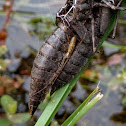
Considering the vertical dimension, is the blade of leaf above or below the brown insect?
below

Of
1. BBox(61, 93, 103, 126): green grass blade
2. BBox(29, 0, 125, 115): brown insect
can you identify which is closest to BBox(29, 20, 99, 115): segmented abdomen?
BBox(29, 0, 125, 115): brown insect

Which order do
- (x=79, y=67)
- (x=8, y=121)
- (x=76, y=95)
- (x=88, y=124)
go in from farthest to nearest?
(x=76, y=95), (x=88, y=124), (x=8, y=121), (x=79, y=67)

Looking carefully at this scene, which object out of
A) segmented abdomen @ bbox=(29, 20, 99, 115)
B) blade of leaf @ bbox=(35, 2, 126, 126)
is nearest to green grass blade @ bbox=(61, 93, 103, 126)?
blade of leaf @ bbox=(35, 2, 126, 126)

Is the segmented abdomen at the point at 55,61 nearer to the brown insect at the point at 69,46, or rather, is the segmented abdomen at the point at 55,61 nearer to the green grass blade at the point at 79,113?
the brown insect at the point at 69,46

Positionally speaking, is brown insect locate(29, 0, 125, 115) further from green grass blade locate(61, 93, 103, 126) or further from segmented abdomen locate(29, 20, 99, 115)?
green grass blade locate(61, 93, 103, 126)

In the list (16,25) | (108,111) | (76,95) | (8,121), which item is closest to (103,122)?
(108,111)

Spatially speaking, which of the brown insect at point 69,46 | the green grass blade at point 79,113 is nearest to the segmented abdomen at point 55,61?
the brown insect at point 69,46

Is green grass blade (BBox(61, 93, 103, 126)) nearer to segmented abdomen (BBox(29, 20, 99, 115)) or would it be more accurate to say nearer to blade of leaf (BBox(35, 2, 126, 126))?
blade of leaf (BBox(35, 2, 126, 126))

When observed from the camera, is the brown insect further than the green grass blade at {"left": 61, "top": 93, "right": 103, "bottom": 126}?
Yes

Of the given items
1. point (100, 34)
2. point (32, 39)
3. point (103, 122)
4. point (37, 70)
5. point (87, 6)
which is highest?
point (87, 6)

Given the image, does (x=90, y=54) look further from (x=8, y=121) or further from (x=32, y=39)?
(x=32, y=39)
